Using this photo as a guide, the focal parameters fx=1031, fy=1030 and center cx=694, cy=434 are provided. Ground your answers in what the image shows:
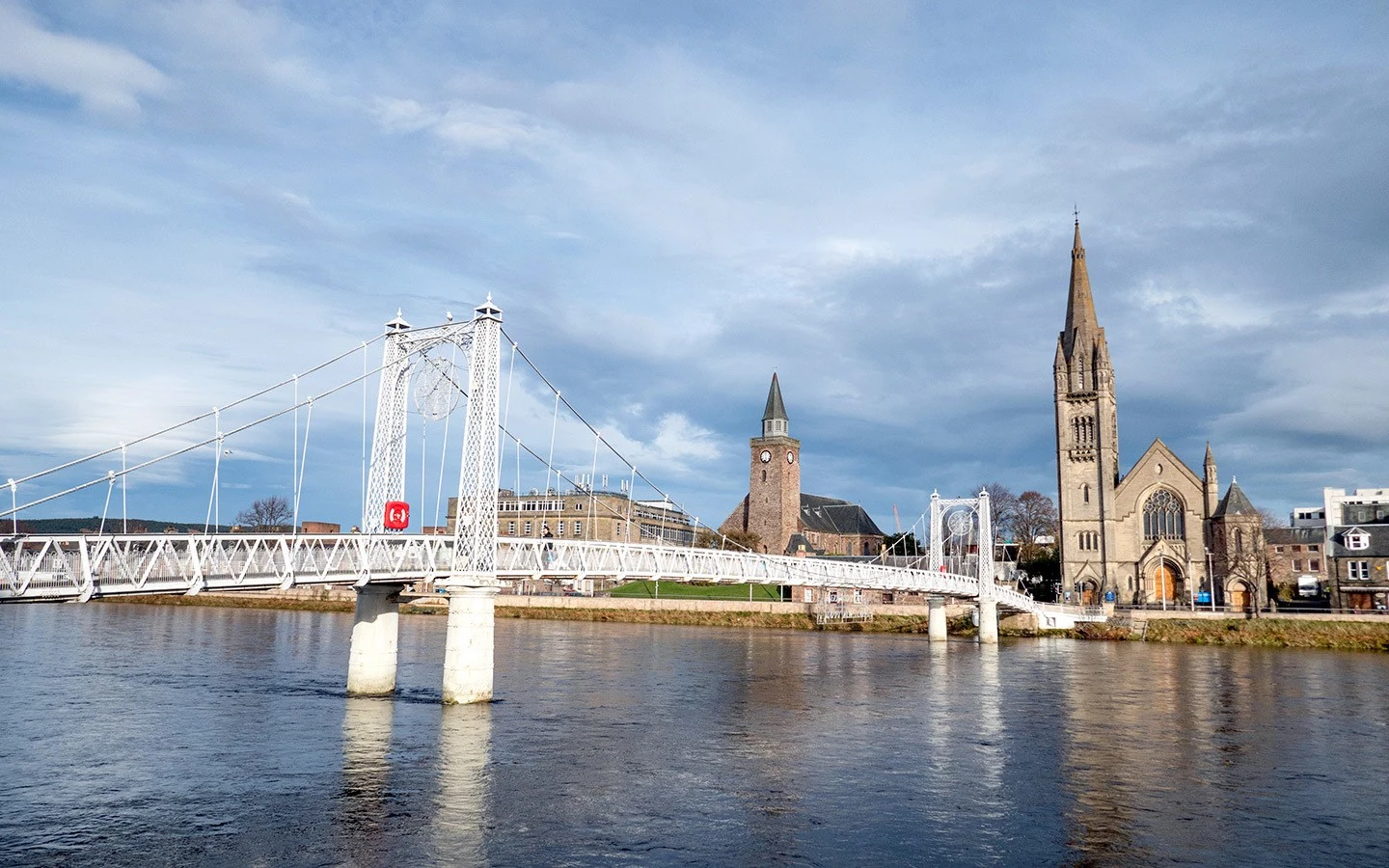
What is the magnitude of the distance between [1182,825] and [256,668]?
140ft

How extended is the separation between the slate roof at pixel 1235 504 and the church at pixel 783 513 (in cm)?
4652

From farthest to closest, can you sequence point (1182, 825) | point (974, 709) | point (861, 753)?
1. point (974, 709)
2. point (861, 753)
3. point (1182, 825)

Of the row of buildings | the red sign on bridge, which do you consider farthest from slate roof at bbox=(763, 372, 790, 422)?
the red sign on bridge

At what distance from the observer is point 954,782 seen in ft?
87.1

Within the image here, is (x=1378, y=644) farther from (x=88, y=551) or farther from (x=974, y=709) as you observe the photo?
(x=88, y=551)

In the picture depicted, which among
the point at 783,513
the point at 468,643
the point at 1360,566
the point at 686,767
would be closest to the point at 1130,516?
the point at 1360,566

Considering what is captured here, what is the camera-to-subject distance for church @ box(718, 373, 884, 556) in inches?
5098

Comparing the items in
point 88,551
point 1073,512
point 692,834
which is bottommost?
point 692,834

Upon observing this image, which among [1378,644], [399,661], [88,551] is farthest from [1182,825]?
[1378,644]

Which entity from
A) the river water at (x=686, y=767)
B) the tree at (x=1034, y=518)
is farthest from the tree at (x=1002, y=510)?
the river water at (x=686, y=767)

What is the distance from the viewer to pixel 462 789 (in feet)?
79.5

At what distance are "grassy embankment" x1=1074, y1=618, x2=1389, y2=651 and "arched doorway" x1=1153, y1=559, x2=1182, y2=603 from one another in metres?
16.0

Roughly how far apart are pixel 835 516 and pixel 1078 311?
169 feet

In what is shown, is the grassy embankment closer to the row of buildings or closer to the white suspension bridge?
the row of buildings
